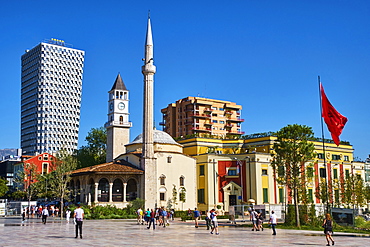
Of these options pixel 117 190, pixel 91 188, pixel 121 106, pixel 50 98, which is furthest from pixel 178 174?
pixel 50 98

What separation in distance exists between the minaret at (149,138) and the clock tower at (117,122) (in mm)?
11919

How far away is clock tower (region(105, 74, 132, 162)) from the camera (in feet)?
219

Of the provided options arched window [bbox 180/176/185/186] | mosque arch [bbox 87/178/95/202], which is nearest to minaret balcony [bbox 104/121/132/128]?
mosque arch [bbox 87/178/95/202]

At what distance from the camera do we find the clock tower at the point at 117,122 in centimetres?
6675

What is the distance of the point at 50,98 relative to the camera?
473 ft

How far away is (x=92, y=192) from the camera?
55.3m

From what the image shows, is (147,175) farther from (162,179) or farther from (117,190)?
(117,190)

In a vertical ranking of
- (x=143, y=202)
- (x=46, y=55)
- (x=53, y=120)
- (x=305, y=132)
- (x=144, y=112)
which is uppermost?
(x=46, y=55)

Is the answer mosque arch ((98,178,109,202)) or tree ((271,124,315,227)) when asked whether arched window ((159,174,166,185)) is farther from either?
tree ((271,124,315,227))

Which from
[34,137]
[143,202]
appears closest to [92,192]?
[143,202]

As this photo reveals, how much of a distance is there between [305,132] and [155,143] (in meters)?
27.6

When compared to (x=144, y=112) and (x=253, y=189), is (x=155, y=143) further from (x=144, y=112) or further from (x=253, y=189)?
(x=253, y=189)

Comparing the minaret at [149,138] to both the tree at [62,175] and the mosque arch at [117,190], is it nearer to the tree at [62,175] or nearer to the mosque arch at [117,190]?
the mosque arch at [117,190]

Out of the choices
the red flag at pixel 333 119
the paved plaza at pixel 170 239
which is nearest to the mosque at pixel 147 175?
the red flag at pixel 333 119
